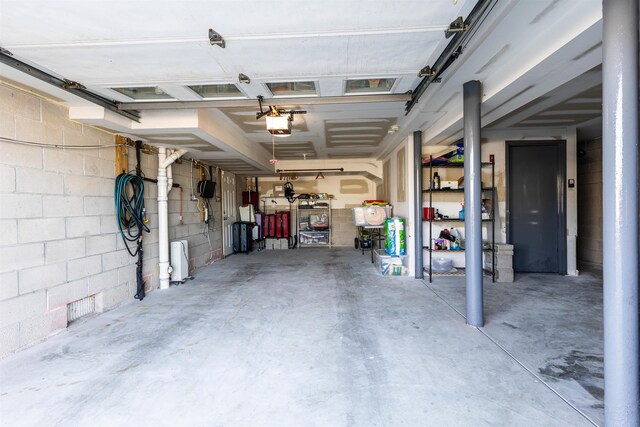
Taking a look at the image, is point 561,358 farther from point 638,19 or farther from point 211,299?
point 211,299

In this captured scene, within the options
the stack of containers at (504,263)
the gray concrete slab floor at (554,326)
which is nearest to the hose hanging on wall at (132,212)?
the gray concrete slab floor at (554,326)

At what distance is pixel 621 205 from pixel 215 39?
2609 mm

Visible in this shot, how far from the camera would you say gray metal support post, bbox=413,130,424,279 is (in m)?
5.07

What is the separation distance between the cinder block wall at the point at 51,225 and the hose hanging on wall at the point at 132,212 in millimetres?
88

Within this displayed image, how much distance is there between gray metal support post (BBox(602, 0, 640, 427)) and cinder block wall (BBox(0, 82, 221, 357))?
4397 millimetres

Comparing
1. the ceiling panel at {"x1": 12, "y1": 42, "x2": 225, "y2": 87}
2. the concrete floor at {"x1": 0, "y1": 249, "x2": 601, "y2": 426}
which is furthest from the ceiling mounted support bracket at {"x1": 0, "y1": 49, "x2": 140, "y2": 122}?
the concrete floor at {"x1": 0, "y1": 249, "x2": 601, "y2": 426}

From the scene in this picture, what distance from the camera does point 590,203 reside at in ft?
20.2

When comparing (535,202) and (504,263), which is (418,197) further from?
(535,202)

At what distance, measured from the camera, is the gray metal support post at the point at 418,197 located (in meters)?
5.07

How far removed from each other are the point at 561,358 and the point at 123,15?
157 inches

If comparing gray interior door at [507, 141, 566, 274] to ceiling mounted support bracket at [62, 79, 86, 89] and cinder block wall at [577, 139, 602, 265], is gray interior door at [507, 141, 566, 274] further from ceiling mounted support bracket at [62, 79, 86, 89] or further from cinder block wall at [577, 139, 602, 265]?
ceiling mounted support bracket at [62, 79, 86, 89]

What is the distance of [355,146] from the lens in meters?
6.71

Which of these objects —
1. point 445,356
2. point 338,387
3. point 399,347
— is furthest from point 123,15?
point 445,356

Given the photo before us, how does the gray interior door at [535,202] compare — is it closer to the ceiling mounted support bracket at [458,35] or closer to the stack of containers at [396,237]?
the stack of containers at [396,237]
